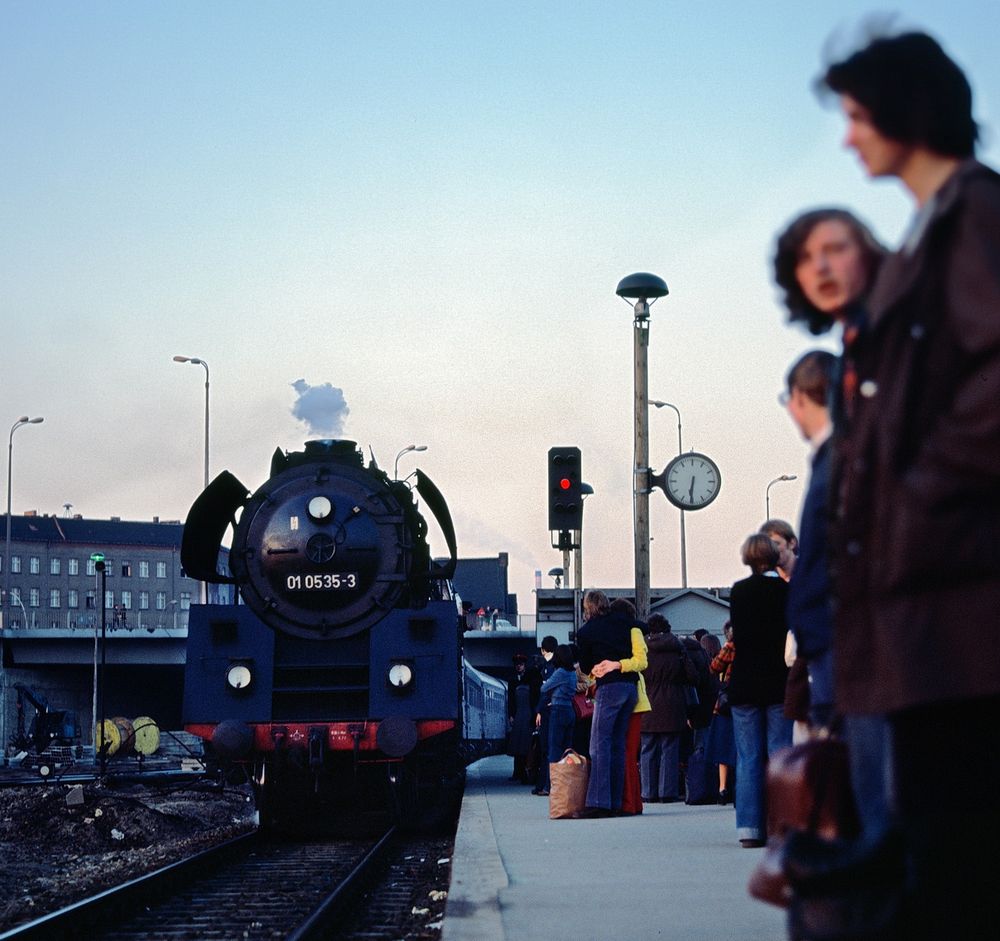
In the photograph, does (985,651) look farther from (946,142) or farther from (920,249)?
(946,142)

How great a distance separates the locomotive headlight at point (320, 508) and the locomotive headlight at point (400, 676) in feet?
4.85

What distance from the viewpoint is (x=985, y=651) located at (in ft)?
7.81

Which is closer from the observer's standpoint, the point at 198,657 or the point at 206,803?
the point at 198,657

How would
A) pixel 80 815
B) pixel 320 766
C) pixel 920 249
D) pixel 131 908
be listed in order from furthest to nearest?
pixel 80 815, pixel 320 766, pixel 131 908, pixel 920 249

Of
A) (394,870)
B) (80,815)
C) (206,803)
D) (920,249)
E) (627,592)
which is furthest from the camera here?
(627,592)

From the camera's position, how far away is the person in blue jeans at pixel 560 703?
14.5 metres

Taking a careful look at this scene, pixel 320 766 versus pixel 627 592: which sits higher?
pixel 627 592

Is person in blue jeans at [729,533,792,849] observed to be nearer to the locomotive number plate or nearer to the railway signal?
the locomotive number plate

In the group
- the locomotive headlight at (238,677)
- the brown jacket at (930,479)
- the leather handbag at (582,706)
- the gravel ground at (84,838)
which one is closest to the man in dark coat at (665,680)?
the leather handbag at (582,706)

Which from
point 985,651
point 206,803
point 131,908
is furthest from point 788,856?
point 206,803

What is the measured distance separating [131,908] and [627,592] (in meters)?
19.7

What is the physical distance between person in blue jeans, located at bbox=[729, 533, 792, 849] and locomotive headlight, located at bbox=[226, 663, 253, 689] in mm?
5869

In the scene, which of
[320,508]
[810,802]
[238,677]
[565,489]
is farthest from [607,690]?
[810,802]

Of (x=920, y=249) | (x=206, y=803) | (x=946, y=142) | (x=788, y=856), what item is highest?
(x=946, y=142)
